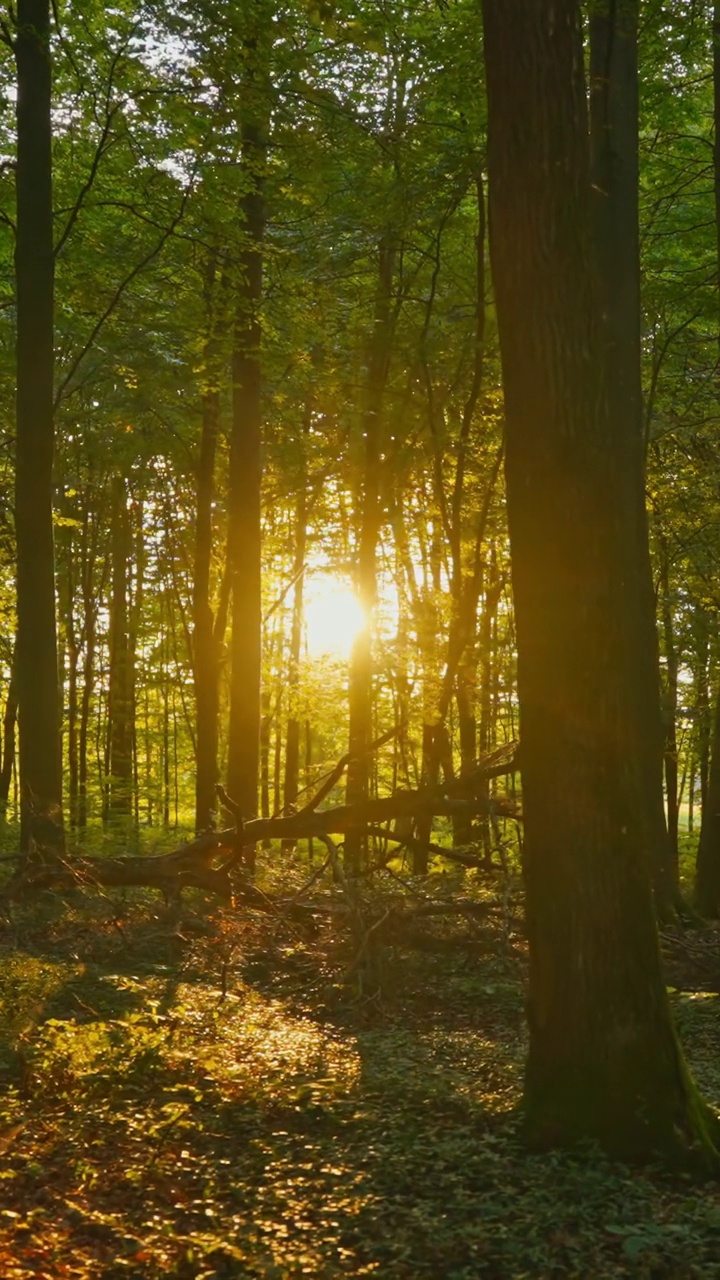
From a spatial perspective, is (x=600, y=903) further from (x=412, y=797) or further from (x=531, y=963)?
(x=412, y=797)

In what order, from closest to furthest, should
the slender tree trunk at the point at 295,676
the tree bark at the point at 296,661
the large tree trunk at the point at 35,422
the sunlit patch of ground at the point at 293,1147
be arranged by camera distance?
the sunlit patch of ground at the point at 293,1147 < the large tree trunk at the point at 35,422 < the tree bark at the point at 296,661 < the slender tree trunk at the point at 295,676

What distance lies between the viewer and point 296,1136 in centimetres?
534

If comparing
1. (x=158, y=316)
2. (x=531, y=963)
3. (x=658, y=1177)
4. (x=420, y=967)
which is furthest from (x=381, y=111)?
(x=658, y=1177)

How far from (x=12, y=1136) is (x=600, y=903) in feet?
9.21

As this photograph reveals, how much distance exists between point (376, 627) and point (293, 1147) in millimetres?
→ 17973

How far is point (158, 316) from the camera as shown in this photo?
16125 mm

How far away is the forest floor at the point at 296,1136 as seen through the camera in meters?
4.14

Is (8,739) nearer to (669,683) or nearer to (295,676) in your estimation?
(295,676)

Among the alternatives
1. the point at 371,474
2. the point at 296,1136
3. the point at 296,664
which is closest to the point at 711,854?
the point at 371,474

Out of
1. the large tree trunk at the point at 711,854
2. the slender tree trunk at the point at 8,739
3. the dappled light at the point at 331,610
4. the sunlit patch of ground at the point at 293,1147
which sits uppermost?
the dappled light at the point at 331,610

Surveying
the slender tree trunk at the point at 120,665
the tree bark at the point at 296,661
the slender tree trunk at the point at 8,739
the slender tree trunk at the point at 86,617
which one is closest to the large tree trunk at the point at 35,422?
the tree bark at the point at 296,661

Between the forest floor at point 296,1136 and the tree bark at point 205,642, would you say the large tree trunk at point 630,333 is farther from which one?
the tree bark at point 205,642

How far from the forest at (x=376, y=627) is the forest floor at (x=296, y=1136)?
27 mm

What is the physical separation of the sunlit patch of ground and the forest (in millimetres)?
24
